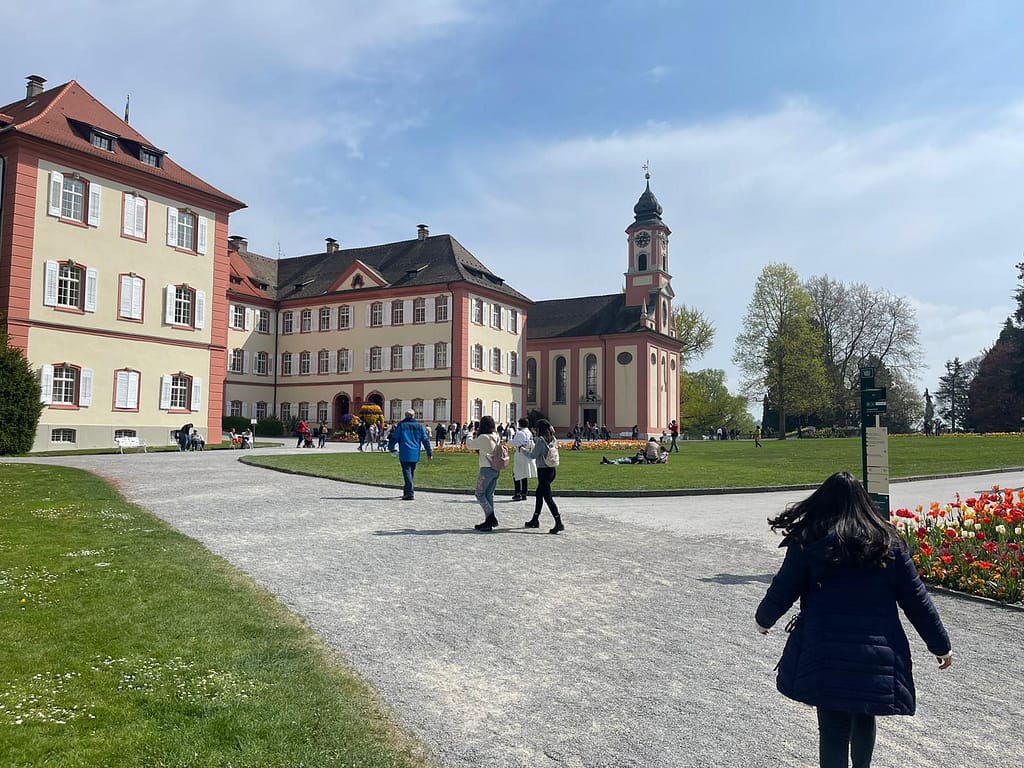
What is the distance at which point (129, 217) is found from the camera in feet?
111

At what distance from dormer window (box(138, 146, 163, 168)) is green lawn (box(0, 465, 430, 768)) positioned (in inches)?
1232

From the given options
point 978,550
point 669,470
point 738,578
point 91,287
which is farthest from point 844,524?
point 91,287

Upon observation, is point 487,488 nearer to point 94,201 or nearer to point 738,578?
point 738,578

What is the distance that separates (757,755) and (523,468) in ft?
30.5

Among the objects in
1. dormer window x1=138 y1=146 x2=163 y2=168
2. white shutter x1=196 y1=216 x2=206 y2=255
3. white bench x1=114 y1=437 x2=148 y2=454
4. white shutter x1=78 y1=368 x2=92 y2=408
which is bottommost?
white bench x1=114 y1=437 x2=148 y2=454

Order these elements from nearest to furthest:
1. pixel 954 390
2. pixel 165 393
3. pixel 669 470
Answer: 1. pixel 669 470
2. pixel 165 393
3. pixel 954 390

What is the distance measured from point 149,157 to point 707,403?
202 ft

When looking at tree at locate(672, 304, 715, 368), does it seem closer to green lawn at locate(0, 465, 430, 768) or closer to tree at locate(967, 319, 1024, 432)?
tree at locate(967, 319, 1024, 432)

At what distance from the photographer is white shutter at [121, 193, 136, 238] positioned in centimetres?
3353

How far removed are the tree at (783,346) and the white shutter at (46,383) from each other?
47.0 m

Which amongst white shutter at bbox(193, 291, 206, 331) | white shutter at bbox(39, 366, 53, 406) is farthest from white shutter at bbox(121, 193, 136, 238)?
white shutter at bbox(39, 366, 53, 406)

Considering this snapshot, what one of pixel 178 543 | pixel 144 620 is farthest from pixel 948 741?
pixel 178 543

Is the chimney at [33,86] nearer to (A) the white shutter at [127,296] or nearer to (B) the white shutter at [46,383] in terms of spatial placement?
(A) the white shutter at [127,296]

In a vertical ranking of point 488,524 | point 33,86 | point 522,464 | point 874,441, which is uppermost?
point 33,86
